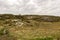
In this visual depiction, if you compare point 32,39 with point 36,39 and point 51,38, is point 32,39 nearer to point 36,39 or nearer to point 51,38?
point 36,39

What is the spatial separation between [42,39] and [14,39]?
3.53 meters

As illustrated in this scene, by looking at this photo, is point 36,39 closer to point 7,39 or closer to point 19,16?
point 7,39

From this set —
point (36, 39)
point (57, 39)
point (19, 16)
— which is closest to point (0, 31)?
point (36, 39)

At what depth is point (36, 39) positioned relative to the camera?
2500 cm

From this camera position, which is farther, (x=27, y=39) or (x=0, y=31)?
(x=0, y=31)

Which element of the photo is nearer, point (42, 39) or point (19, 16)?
point (42, 39)

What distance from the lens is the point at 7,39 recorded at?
79.7ft

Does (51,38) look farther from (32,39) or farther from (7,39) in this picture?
(7,39)

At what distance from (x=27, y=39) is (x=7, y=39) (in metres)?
2.77

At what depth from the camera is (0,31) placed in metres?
30.1

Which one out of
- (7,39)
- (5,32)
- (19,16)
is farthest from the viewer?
(19,16)

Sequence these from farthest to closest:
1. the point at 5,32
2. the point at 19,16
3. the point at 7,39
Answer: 1. the point at 19,16
2. the point at 5,32
3. the point at 7,39

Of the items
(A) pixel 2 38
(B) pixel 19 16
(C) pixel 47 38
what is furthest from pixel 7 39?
(B) pixel 19 16

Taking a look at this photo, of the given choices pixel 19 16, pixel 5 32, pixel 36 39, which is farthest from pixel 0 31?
pixel 19 16
